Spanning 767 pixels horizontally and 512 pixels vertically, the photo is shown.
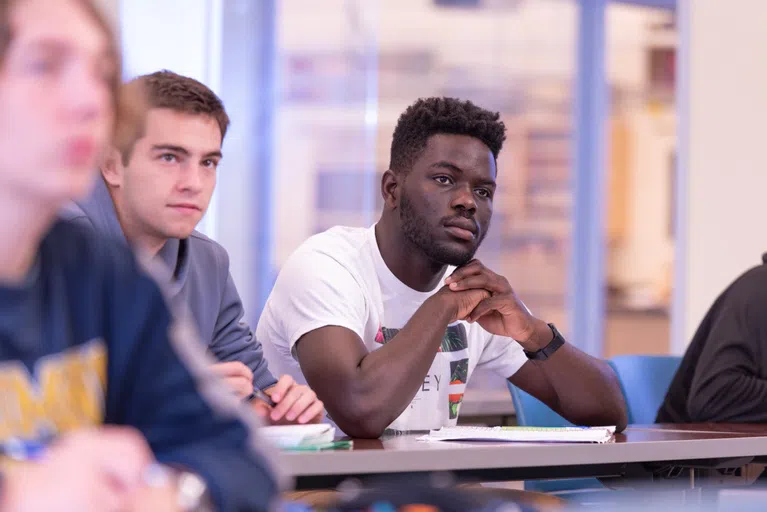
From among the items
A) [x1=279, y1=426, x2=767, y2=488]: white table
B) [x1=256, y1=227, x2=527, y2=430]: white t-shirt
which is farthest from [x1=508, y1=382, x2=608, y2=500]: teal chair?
[x1=279, y1=426, x2=767, y2=488]: white table

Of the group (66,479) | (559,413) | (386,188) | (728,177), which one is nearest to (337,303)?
(386,188)

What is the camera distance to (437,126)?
8.43ft

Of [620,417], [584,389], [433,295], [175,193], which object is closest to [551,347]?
[584,389]

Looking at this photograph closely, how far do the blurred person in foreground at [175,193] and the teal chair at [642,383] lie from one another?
4.53 feet

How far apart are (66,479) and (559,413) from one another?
1958 mm

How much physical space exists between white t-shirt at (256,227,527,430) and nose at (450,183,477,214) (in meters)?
0.25

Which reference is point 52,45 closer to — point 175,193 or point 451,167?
point 175,193

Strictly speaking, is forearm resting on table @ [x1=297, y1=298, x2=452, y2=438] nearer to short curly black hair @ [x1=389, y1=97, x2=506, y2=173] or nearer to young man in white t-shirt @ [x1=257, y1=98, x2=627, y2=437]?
young man in white t-shirt @ [x1=257, y1=98, x2=627, y2=437]

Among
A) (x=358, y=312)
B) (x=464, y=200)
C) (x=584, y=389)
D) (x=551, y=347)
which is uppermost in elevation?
(x=464, y=200)

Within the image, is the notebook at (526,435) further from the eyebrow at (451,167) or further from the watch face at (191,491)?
the watch face at (191,491)

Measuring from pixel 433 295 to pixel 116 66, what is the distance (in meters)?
1.44

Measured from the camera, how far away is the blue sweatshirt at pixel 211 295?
6.77 feet

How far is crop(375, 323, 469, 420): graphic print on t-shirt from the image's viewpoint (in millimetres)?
2424

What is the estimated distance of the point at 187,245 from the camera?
2.13 meters
